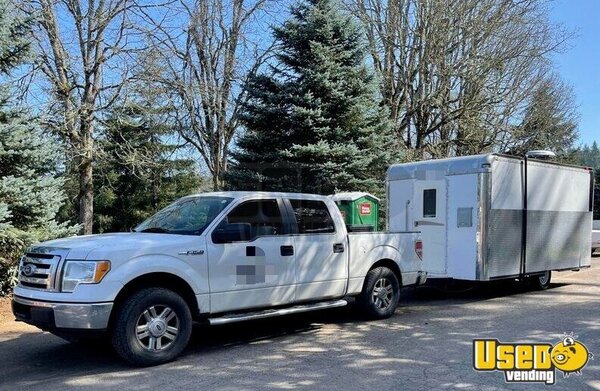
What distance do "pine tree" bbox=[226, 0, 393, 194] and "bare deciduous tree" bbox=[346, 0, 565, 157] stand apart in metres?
4.97

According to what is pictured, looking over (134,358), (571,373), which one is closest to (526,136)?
(571,373)

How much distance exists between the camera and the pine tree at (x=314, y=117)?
639 inches

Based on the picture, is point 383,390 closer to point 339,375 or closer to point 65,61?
point 339,375

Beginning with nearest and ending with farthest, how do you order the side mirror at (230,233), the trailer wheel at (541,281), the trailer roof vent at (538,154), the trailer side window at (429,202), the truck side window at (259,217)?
the side mirror at (230,233) → the truck side window at (259,217) → the trailer side window at (429,202) → the trailer roof vent at (538,154) → the trailer wheel at (541,281)

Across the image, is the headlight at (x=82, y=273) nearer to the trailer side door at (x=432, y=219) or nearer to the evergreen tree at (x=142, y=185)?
the trailer side door at (x=432, y=219)

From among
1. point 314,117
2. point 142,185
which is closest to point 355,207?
point 314,117

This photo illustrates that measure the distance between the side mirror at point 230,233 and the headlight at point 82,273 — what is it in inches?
52.9

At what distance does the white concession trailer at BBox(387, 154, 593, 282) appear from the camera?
31.3 feet

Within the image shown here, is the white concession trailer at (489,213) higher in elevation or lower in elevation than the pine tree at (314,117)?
lower

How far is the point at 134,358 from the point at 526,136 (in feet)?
83.8

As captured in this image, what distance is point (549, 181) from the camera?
35.8 ft

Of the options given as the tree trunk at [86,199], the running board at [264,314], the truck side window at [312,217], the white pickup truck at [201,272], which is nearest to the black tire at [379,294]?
the white pickup truck at [201,272]

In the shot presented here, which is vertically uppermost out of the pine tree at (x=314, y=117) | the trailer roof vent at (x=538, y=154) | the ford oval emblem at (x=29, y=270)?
the pine tree at (x=314, y=117)

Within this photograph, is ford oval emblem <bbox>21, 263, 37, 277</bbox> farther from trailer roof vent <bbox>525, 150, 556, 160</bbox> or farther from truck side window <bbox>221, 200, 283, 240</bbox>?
trailer roof vent <bbox>525, 150, 556, 160</bbox>
